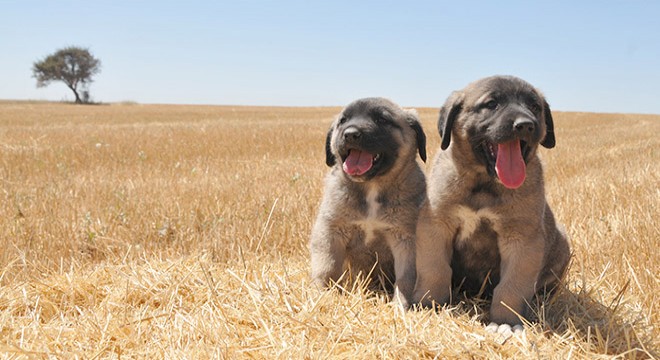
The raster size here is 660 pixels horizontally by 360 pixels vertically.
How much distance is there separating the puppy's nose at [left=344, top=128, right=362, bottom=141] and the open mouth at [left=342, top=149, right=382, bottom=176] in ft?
0.55

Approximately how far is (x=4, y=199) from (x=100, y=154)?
5601 mm

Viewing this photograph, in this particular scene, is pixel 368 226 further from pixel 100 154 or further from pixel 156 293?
pixel 100 154

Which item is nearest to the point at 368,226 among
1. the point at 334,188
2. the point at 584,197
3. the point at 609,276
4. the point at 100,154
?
the point at 334,188

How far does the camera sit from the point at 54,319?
12.4 ft

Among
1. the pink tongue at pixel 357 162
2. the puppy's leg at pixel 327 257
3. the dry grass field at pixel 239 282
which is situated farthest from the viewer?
the puppy's leg at pixel 327 257

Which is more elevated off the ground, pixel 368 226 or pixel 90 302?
pixel 368 226

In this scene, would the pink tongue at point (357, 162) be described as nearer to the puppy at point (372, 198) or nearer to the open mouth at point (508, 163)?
the puppy at point (372, 198)

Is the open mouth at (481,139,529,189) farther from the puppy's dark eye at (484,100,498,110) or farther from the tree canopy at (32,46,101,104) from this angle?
the tree canopy at (32,46,101,104)

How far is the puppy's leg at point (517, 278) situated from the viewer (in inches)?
135

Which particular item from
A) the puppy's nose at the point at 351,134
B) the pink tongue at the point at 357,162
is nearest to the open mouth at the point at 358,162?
the pink tongue at the point at 357,162

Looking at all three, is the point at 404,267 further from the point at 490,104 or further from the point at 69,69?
the point at 69,69

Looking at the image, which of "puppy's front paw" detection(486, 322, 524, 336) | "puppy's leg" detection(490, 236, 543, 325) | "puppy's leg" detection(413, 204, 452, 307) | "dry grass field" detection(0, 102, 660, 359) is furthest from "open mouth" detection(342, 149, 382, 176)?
"puppy's front paw" detection(486, 322, 524, 336)

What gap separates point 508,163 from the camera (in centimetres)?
336

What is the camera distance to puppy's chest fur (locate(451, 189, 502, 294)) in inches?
138
